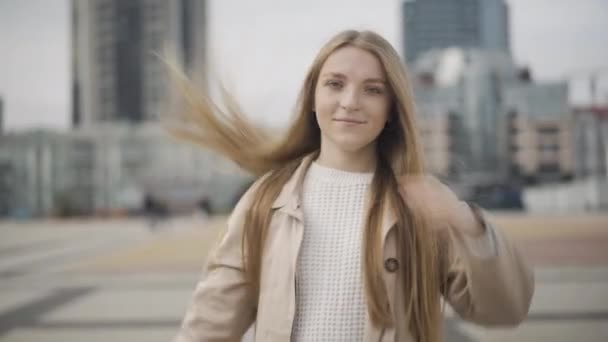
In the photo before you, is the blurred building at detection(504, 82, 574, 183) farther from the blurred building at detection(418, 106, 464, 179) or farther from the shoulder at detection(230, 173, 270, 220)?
the shoulder at detection(230, 173, 270, 220)

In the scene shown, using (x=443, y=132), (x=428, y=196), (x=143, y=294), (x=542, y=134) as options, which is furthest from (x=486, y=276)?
A: (x=542, y=134)

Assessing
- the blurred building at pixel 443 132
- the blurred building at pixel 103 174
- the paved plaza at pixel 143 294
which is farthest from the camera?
the blurred building at pixel 103 174

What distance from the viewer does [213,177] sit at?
1390 inches

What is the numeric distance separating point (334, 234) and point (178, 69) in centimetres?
65

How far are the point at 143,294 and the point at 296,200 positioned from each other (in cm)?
534

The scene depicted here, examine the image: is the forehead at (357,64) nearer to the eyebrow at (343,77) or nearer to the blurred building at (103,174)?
the eyebrow at (343,77)

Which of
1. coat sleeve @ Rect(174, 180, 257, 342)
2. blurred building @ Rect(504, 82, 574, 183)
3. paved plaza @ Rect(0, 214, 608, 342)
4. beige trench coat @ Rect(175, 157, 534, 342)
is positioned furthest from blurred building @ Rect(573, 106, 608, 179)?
coat sleeve @ Rect(174, 180, 257, 342)

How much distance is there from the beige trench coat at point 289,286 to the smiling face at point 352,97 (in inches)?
7.1

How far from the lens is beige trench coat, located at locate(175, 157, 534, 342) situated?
1.41 metres

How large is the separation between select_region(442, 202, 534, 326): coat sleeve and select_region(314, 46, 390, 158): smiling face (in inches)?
12.2

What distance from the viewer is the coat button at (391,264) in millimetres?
1481

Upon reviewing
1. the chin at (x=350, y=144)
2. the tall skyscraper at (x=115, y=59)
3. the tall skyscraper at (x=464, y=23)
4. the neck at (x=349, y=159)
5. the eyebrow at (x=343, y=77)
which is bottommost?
the neck at (x=349, y=159)

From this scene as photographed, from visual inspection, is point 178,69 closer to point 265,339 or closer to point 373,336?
point 265,339

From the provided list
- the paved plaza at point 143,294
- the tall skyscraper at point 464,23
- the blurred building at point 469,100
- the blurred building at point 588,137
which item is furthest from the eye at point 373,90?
the blurred building at point 588,137
